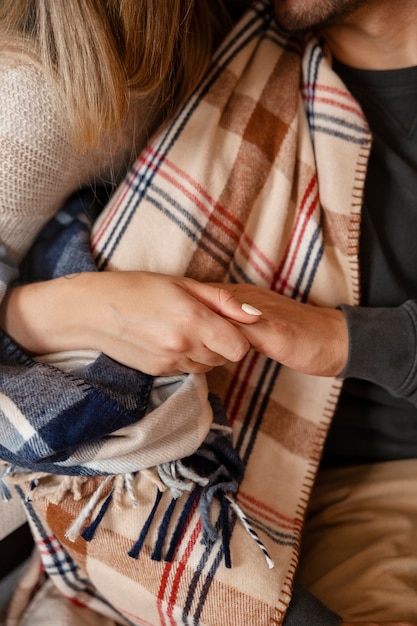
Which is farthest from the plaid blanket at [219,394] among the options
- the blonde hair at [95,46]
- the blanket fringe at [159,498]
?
the blonde hair at [95,46]

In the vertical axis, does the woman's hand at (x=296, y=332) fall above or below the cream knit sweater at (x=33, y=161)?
below

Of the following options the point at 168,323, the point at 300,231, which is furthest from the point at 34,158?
the point at 300,231

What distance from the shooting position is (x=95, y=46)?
2.12 ft

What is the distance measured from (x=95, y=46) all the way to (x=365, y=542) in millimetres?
760

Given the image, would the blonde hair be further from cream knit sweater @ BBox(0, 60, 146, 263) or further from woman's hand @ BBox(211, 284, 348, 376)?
woman's hand @ BBox(211, 284, 348, 376)

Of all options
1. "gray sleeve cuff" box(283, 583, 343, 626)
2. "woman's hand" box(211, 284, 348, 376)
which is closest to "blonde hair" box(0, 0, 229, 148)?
"woman's hand" box(211, 284, 348, 376)

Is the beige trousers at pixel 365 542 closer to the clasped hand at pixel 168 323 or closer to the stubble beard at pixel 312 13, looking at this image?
the clasped hand at pixel 168 323

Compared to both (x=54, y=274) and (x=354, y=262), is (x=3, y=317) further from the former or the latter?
(x=354, y=262)

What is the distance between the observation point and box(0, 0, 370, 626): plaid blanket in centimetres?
66

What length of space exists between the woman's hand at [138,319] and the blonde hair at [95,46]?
183 mm

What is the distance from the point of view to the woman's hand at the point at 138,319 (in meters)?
0.63

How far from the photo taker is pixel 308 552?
2.82 feet

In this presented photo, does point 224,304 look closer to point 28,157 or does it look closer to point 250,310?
point 250,310

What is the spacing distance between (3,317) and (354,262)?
0.48 meters
